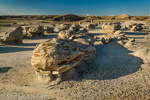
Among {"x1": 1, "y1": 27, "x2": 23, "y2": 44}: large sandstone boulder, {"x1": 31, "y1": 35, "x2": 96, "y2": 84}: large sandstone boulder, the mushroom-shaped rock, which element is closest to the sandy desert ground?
{"x1": 31, "y1": 35, "x2": 96, "y2": 84}: large sandstone boulder

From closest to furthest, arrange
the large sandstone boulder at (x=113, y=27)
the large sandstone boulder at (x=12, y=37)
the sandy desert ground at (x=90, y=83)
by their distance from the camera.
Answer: the sandy desert ground at (x=90, y=83)
the large sandstone boulder at (x=12, y=37)
the large sandstone boulder at (x=113, y=27)

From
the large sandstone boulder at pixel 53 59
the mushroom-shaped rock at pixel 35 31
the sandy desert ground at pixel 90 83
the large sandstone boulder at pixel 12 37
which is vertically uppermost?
the mushroom-shaped rock at pixel 35 31

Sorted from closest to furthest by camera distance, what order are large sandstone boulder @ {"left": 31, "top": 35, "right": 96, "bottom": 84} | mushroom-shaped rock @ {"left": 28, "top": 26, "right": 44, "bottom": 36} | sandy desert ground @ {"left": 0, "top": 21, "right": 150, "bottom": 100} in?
sandy desert ground @ {"left": 0, "top": 21, "right": 150, "bottom": 100}, large sandstone boulder @ {"left": 31, "top": 35, "right": 96, "bottom": 84}, mushroom-shaped rock @ {"left": 28, "top": 26, "right": 44, "bottom": 36}

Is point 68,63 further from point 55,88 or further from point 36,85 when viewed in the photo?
point 36,85

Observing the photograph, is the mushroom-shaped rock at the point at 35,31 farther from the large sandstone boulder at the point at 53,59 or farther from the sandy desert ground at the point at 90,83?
the large sandstone boulder at the point at 53,59

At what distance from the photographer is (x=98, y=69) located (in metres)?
4.78

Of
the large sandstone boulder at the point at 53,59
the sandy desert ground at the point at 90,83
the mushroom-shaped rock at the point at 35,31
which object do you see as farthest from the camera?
A: the mushroom-shaped rock at the point at 35,31

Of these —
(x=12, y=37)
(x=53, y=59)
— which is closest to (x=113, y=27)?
(x=12, y=37)

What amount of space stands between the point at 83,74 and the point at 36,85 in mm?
1955

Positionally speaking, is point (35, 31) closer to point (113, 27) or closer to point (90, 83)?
point (113, 27)

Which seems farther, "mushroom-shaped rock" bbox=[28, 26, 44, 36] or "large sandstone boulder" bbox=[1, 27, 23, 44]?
"mushroom-shaped rock" bbox=[28, 26, 44, 36]

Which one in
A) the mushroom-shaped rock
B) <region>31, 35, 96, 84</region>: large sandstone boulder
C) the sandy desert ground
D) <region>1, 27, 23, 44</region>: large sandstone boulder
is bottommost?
the sandy desert ground

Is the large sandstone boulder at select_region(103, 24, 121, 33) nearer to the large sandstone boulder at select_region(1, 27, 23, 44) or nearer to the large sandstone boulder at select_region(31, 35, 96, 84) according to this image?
the large sandstone boulder at select_region(1, 27, 23, 44)

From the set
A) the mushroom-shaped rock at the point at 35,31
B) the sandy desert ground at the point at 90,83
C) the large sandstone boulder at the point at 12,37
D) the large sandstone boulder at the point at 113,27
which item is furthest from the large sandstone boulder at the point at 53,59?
the large sandstone boulder at the point at 113,27
